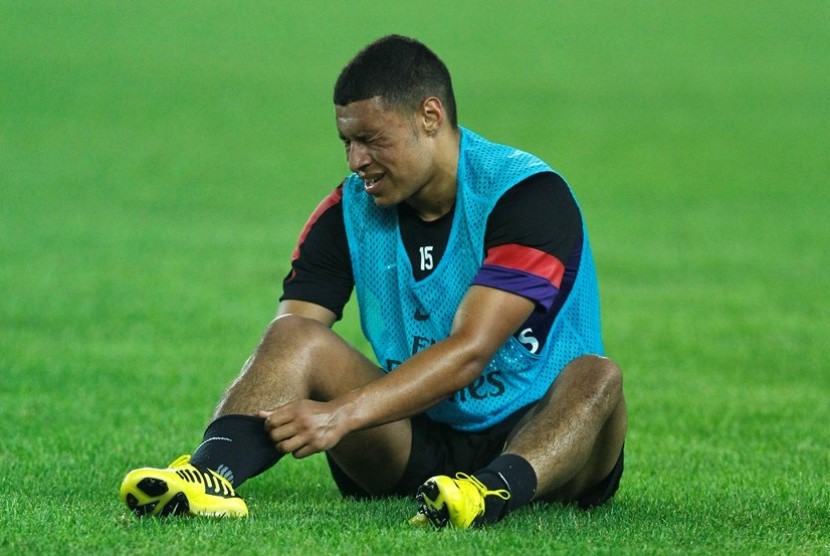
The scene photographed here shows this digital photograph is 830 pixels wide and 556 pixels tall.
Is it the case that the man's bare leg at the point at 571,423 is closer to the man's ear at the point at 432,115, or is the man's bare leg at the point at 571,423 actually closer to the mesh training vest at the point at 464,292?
the mesh training vest at the point at 464,292

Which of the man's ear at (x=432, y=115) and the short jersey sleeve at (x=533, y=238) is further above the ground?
the man's ear at (x=432, y=115)

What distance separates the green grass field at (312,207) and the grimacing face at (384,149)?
3.93 ft

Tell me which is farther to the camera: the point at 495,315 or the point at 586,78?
the point at 586,78

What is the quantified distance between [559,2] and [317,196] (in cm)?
2196

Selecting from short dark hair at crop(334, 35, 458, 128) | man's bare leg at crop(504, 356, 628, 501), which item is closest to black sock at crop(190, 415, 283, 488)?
man's bare leg at crop(504, 356, 628, 501)

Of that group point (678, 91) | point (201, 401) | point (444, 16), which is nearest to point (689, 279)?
point (201, 401)

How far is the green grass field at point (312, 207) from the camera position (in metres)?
6.09

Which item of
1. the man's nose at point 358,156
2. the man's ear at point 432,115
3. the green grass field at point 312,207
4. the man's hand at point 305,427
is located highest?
the man's ear at point 432,115

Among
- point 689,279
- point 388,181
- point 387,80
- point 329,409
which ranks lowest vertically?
point 689,279

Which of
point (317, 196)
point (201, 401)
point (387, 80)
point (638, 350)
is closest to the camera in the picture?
point (387, 80)

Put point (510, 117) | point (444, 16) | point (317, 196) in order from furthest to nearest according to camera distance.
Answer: point (444, 16) < point (510, 117) < point (317, 196)

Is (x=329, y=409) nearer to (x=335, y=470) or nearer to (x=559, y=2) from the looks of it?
(x=335, y=470)

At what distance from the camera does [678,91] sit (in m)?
34.7

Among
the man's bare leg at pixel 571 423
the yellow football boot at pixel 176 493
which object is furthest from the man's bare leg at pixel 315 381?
the man's bare leg at pixel 571 423
